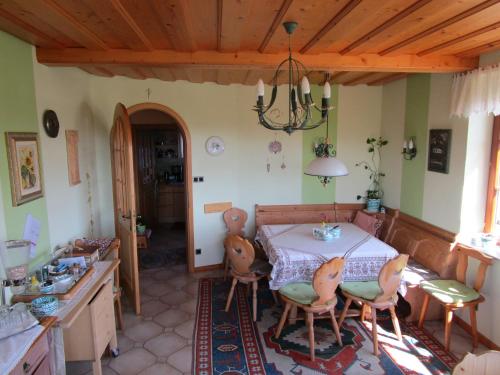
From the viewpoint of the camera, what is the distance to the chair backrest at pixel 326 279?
2797 mm

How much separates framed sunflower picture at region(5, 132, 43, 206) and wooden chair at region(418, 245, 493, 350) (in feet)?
11.4

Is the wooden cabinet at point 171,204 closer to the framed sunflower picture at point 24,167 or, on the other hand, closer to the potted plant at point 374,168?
the potted plant at point 374,168

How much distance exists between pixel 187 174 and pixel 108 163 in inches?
39.7

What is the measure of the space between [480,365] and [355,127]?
12.7 ft

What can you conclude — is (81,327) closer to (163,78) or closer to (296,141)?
(163,78)

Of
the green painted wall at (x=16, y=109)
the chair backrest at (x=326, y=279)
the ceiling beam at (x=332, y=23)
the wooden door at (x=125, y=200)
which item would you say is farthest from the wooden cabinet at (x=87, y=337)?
the ceiling beam at (x=332, y=23)

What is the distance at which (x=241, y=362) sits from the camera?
9.54ft

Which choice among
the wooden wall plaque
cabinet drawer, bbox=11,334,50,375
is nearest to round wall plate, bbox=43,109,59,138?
the wooden wall plaque

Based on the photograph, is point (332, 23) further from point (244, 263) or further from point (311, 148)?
point (311, 148)

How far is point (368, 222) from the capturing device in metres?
4.46

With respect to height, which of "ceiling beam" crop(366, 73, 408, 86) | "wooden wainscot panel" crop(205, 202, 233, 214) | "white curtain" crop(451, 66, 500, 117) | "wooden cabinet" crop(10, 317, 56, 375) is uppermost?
"ceiling beam" crop(366, 73, 408, 86)

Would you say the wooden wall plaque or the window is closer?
the window

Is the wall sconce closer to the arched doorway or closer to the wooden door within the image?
the arched doorway

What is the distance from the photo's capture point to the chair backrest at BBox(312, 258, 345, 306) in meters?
2.80
